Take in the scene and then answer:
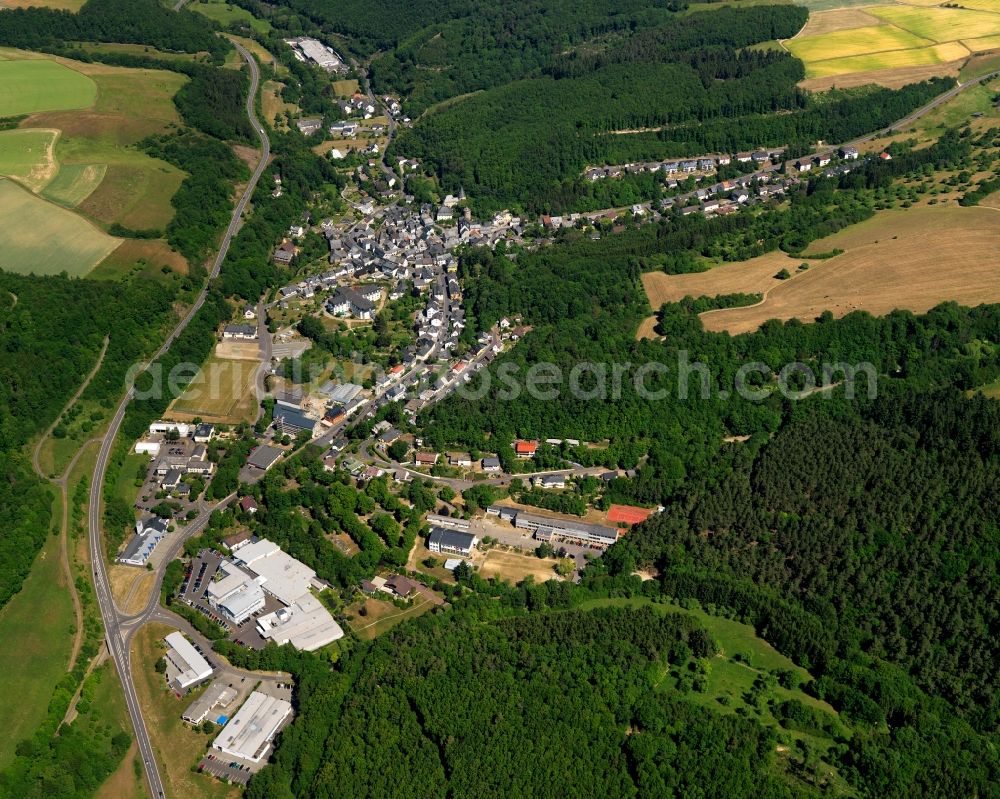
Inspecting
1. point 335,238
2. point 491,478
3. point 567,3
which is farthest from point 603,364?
point 567,3

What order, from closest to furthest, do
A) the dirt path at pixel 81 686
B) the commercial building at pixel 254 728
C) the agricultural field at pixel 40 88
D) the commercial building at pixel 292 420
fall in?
the commercial building at pixel 254 728 < the dirt path at pixel 81 686 < the commercial building at pixel 292 420 < the agricultural field at pixel 40 88

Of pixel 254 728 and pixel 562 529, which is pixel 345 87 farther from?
pixel 254 728

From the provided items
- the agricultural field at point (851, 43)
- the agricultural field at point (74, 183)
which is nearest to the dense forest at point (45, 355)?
the agricultural field at point (74, 183)

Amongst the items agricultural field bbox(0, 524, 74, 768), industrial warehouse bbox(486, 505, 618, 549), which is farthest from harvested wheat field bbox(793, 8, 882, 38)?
agricultural field bbox(0, 524, 74, 768)

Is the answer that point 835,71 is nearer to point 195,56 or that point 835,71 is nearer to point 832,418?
point 832,418

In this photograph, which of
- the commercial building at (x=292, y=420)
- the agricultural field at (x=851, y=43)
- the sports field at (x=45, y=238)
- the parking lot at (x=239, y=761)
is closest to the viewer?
the parking lot at (x=239, y=761)

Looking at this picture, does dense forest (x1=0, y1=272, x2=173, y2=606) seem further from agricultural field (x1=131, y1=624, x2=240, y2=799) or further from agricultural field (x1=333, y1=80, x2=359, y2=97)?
agricultural field (x1=333, y1=80, x2=359, y2=97)

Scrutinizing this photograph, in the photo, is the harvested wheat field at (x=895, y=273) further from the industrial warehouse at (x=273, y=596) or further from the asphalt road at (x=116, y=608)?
the industrial warehouse at (x=273, y=596)

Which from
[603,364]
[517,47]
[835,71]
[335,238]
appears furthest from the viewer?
[517,47]
